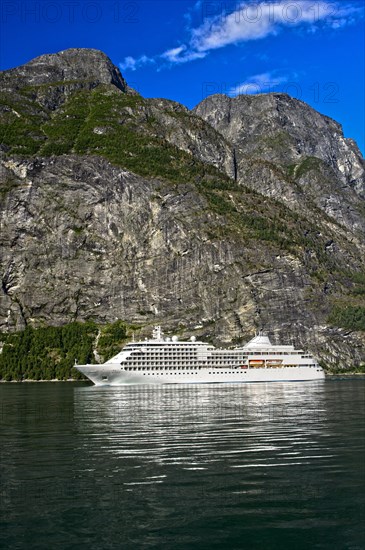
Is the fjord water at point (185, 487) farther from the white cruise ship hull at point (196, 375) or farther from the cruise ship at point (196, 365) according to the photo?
the cruise ship at point (196, 365)

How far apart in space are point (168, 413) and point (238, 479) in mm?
38537

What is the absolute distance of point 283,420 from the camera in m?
56.8

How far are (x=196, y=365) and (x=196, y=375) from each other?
3.33 m

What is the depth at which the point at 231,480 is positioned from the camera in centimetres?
2900

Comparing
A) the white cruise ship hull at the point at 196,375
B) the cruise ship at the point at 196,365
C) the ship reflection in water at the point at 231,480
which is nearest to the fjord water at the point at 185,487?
the ship reflection in water at the point at 231,480

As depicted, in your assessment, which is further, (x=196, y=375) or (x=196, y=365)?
(x=196, y=365)

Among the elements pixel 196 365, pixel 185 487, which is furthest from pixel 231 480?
pixel 196 365

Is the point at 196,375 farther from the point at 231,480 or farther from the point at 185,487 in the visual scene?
the point at 185,487

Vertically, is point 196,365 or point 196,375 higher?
point 196,365

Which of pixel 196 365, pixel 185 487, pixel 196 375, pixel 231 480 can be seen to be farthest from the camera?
pixel 196 365

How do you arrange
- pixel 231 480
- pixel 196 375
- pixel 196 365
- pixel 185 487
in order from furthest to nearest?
pixel 196 365 < pixel 196 375 < pixel 231 480 < pixel 185 487

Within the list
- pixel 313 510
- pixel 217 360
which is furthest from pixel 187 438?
pixel 217 360

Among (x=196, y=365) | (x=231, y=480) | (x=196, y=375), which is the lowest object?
(x=231, y=480)

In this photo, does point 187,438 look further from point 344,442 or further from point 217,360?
point 217,360
